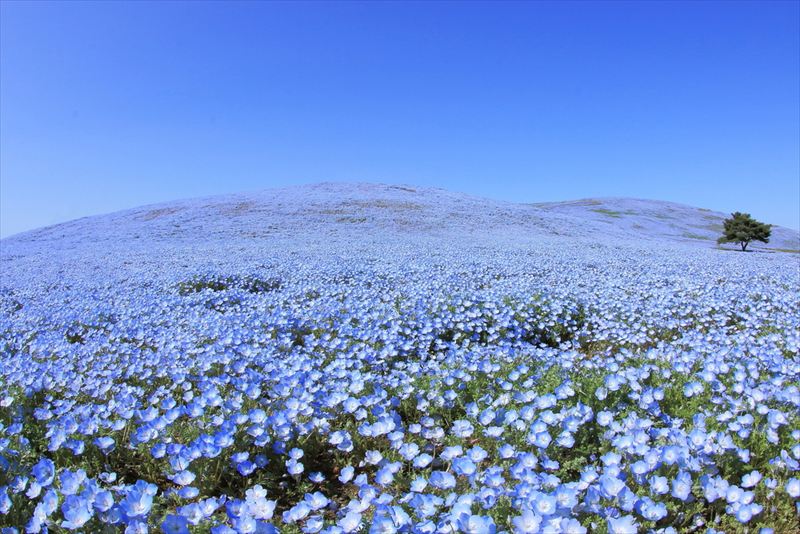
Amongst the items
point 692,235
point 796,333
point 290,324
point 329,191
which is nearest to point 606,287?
point 796,333

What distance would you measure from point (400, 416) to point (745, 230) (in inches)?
1634

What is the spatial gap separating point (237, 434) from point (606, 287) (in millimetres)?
7456

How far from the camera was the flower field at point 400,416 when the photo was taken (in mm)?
2332

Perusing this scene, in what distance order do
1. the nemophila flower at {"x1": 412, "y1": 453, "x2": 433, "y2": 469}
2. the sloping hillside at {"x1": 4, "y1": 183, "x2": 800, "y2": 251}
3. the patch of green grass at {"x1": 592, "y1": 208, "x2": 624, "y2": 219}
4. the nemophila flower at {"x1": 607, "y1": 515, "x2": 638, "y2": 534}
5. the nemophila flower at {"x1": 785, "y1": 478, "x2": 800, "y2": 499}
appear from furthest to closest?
the patch of green grass at {"x1": 592, "y1": 208, "x2": 624, "y2": 219}
the sloping hillside at {"x1": 4, "y1": 183, "x2": 800, "y2": 251}
the nemophila flower at {"x1": 412, "y1": 453, "x2": 433, "y2": 469}
the nemophila flower at {"x1": 785, "y1": 478, "x2": 800, "y2": 499}
the nemophila flower at {"x1": 607, "y1": 515, "x2": 638, "y2": 534}

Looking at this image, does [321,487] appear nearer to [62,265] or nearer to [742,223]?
[62,265]

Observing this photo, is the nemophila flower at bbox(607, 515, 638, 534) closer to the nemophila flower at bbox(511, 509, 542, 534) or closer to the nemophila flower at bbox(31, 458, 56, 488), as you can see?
the nemophila flower at bbox(511, 509, 542, 534)

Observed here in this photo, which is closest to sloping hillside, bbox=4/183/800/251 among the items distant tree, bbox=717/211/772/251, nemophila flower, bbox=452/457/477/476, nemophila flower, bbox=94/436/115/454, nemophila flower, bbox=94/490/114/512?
distant tree, bbox=717/211/772/251

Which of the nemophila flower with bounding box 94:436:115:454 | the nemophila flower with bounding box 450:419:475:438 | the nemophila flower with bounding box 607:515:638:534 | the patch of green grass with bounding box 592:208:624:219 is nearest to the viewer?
the nemophila flower with bounding box 607:515:638:534

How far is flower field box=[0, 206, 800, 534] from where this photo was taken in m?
2.33

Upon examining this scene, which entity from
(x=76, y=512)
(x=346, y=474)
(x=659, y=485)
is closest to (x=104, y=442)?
(x=76, y=512)

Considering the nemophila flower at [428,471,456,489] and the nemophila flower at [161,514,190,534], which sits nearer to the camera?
the nemophila flower at [161,514,190,534]

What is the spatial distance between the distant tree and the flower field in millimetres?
34281

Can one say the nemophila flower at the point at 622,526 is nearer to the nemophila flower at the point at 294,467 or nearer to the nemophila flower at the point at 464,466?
the nemophila flower at the point at 464,466

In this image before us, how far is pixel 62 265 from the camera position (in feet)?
45.0
